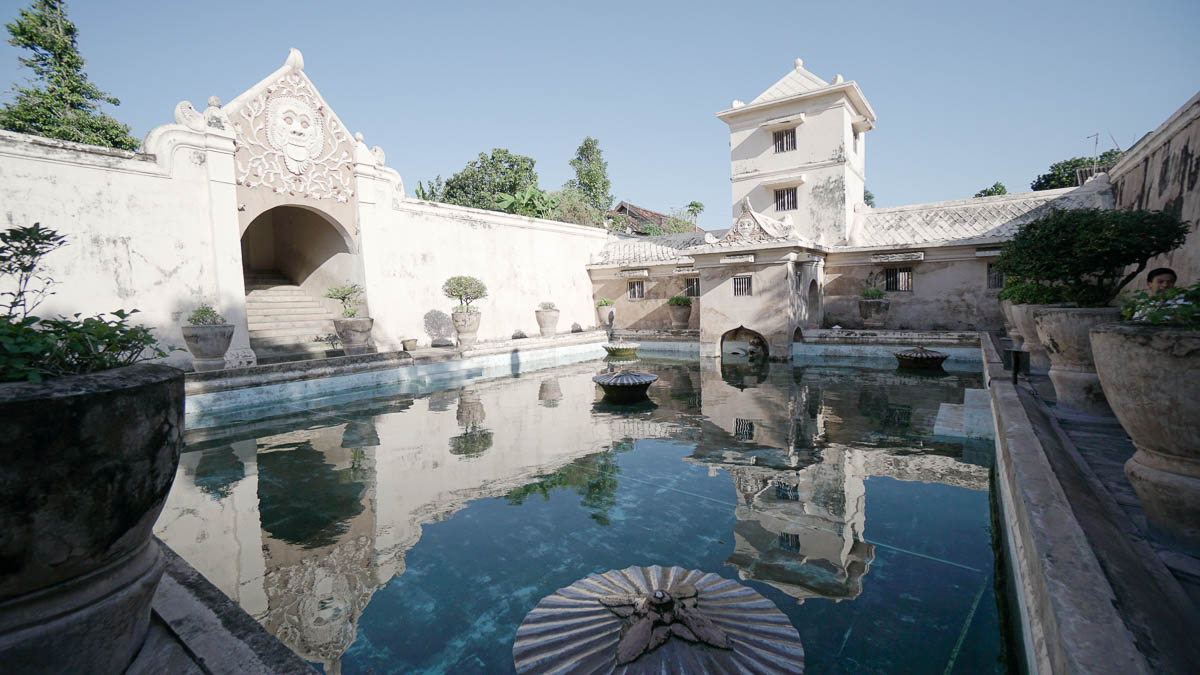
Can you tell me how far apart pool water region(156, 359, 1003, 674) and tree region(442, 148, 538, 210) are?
23.5 m

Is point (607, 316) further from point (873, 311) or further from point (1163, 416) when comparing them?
point (1163, 416)

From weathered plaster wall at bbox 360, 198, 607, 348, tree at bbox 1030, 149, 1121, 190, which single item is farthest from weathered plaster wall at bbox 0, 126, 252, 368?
tree at bbox 1030, 149, 1121, 190

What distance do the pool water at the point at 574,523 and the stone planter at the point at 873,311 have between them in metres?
7.55

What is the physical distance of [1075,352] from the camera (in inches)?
162

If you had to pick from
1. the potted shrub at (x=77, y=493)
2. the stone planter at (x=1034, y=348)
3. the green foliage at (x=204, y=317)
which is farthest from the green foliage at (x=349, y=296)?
the stone planter at (x=1034, y=348)

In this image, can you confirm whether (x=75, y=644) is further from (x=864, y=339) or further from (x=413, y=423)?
(x=864, y=339)

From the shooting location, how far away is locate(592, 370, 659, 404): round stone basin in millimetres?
7980

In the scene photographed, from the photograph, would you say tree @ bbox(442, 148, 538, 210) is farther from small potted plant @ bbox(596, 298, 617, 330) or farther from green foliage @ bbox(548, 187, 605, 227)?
small potted plant @ bbox(596, 298, 617, 330)

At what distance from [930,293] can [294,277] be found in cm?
1795

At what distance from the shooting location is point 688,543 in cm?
365

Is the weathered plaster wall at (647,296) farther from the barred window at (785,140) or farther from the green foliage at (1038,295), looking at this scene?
the green foliage at (1038,295)

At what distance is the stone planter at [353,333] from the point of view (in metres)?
11.2

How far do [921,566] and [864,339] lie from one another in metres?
10.5

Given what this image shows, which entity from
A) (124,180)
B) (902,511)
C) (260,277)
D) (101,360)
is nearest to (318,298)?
(260,277)
